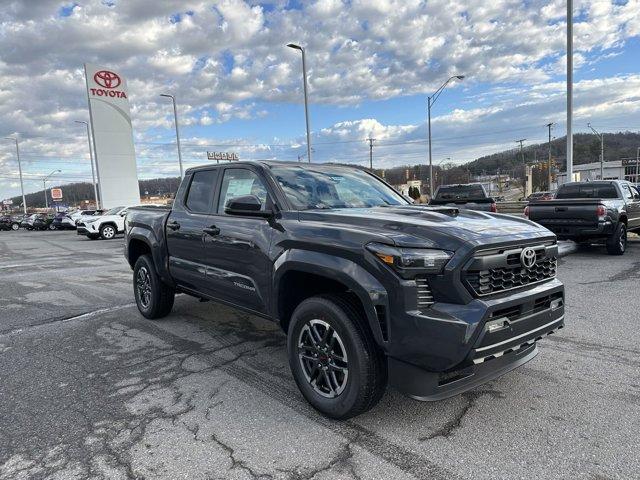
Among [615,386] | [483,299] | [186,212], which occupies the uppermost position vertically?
[186,212]

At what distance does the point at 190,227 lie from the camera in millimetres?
5016

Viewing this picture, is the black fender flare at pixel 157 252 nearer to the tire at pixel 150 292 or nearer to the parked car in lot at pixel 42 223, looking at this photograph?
the tire at pixel 150 292

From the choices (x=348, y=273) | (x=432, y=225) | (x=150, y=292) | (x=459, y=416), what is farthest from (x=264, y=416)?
(x=150, y=292)

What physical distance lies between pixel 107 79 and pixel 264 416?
40.2 m

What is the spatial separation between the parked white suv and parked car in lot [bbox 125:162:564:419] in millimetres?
20867

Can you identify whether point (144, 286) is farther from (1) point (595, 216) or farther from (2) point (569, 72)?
(2) point (569, 72)

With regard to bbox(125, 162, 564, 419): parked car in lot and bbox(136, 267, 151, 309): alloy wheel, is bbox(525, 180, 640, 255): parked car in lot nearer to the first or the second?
bbox(125, 162, 564, 419): parked car in lot

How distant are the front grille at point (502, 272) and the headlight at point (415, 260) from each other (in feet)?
0.57

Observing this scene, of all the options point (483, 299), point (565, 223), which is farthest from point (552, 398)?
point (565, 223)

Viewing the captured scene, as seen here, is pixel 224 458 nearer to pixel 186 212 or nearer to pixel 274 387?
pixel 274 387

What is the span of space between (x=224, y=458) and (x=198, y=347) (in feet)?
7.31

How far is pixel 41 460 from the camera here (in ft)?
9.45

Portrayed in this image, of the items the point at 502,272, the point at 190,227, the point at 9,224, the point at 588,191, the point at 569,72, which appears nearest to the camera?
the point at 502,272

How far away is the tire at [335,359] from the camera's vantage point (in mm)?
3051
